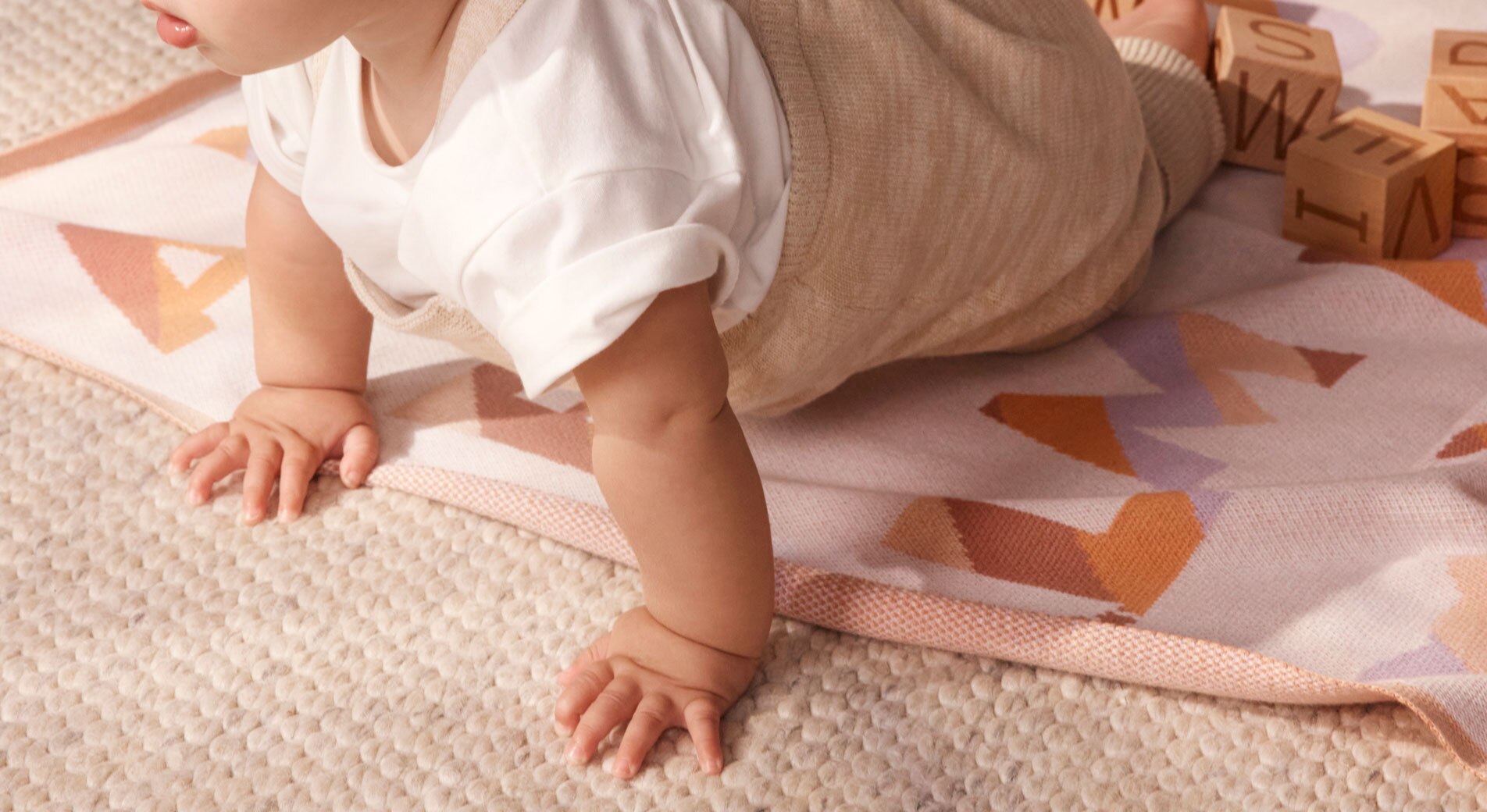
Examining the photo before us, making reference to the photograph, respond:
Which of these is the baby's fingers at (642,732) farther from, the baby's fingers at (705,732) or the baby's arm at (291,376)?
the baby's arm at (291,376)

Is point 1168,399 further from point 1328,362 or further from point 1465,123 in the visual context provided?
point 1465,123

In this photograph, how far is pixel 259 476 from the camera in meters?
0.77

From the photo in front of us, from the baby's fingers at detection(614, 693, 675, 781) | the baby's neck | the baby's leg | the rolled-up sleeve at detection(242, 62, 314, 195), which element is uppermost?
the baby's neck

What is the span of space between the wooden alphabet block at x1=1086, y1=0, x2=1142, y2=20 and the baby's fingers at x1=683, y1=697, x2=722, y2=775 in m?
0.74

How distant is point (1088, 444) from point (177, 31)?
51 centimetres

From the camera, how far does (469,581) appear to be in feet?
2.39

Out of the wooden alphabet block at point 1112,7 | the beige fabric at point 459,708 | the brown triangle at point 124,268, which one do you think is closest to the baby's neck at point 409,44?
the beige fabric at point 459,708

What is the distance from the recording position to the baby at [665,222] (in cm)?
57

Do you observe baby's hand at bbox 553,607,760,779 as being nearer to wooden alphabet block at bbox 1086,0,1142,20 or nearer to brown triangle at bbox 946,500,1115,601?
brown triangle at bbox 946,500,1115,601

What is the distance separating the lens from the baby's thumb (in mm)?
785

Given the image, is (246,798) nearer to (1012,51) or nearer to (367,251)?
(367,251)

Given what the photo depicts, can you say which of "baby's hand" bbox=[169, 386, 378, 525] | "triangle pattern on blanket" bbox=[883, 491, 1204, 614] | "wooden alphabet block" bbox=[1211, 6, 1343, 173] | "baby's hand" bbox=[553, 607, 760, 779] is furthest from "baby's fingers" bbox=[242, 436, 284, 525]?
"wooden alphabet block" bbox=[1211, 6, 1343, 173]

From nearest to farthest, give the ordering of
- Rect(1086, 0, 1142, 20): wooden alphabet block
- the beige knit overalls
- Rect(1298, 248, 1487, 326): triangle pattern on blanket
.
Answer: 1. the beige knit overalls
2. Rect(1298, 248, 1487, 326): triangle pattern on blanket
3. Rect(1086, 0, 1142, 20): wooden alphabet block

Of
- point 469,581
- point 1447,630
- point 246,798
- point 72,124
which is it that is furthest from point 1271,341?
point 72,124
